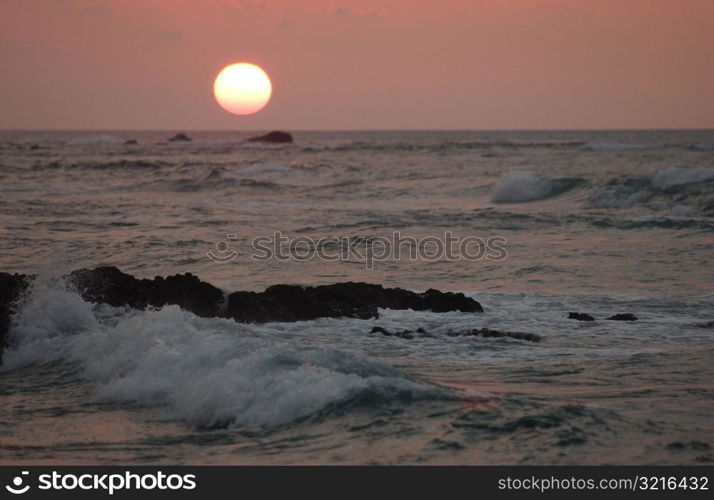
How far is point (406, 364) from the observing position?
36.1 ft

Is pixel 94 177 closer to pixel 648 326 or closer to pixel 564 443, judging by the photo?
pixel 648 326

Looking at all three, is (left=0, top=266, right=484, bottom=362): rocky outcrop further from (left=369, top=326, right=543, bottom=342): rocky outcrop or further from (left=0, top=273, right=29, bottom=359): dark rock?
(left=369, top=326, right=543, bottom=342): rocky outcrop

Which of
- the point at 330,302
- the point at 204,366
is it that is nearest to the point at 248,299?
the point at 330,302

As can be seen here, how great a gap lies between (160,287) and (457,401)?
6362 millimetres

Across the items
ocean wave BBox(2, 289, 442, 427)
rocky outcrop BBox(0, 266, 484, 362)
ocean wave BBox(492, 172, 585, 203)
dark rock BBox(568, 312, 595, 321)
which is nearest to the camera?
ocean wave BBox(2, 289, 442, 427)

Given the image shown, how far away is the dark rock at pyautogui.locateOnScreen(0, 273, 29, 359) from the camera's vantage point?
39.3 ft

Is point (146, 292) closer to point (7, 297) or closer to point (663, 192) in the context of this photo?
point (7, 297)

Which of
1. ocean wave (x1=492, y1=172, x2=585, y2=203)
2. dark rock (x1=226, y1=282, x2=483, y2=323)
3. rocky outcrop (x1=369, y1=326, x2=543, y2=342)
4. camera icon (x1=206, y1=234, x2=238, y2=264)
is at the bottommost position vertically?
ocean wave (x1=492, y1=172, x2=585, y2=203)

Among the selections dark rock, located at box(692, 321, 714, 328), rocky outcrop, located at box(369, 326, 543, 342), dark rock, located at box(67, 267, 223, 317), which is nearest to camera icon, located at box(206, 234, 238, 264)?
dark rock, located at box(67, 267, 223, 317)

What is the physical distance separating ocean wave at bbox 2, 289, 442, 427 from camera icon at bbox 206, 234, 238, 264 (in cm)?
800

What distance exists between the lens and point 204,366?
10.2m

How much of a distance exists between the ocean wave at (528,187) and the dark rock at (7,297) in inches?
1077

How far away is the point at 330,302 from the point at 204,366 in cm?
433
